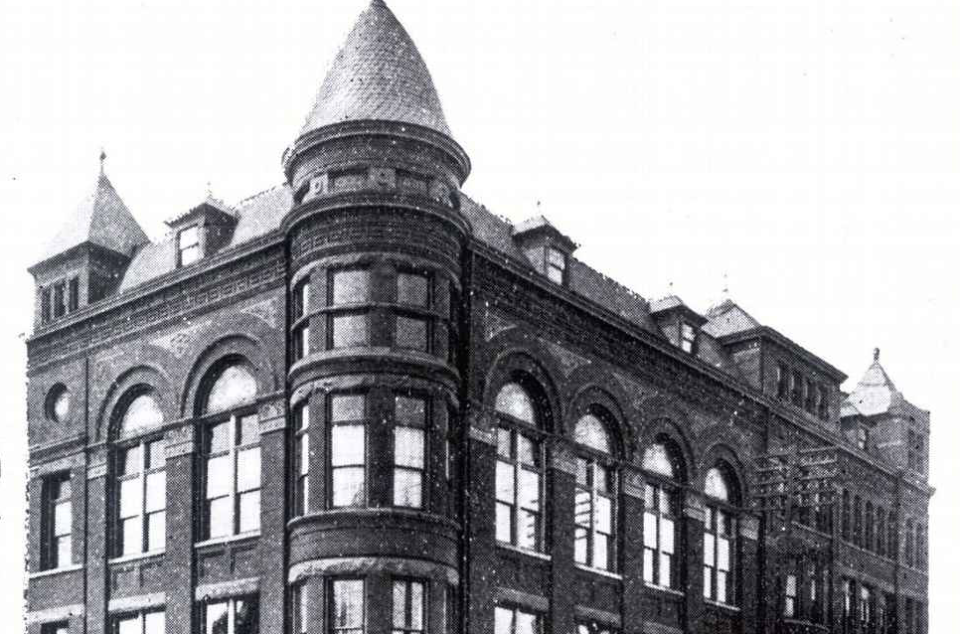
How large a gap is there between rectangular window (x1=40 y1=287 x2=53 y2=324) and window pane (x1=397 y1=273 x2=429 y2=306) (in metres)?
12.6

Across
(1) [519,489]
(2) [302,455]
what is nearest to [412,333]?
(2) [302,455]

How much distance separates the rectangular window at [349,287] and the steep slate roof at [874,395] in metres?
28.8

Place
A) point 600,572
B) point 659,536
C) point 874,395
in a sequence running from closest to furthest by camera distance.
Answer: point 600,572, point 659,536, point 874,395

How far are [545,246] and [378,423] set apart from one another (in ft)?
30.8

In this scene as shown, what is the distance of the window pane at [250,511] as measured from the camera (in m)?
33.1

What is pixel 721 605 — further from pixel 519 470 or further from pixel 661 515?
pixel 519 470

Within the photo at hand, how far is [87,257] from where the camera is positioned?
130 ft

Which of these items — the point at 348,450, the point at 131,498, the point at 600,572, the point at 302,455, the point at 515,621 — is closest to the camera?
the point at 348,450

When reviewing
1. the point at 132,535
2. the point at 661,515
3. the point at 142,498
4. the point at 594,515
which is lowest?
the point at 132,535

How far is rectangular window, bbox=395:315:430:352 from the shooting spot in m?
31.8

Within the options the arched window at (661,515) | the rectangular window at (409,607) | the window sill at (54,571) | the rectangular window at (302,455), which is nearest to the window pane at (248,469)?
the rectangular window at (302,455)

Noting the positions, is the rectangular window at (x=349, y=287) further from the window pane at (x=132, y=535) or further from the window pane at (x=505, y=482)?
the window pane at (x=132, y=535)

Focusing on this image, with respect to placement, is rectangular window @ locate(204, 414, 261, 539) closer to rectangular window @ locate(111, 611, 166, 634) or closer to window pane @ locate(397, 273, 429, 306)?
rectangular window @ locate(111, 611, 166, 634)

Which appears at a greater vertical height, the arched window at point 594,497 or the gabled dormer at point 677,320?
the gabled dormer at point 677,320
